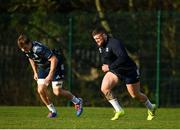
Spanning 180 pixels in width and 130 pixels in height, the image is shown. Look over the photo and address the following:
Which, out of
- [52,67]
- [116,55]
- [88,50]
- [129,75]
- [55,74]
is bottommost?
[88,50]

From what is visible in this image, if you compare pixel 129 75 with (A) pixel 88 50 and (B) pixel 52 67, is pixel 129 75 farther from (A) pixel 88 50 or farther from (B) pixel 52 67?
(A) pixel 88 50

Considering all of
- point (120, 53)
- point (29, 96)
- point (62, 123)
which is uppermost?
point (120, 53)

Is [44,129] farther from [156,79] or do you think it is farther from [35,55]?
[156,79]

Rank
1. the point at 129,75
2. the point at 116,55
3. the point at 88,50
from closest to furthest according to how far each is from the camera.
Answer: the point at 116,55 < the point at 129,75 < the point at 88,50

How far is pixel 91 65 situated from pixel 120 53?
905 cm

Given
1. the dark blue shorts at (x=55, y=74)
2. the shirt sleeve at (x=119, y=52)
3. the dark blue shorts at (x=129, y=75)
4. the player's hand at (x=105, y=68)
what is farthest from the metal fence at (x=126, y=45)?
the shirt sleeve at (x=119, y=52)

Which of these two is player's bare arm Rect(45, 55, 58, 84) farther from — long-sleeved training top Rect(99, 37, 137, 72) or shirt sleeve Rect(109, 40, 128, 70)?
shirt sleeve Rect(109, 40, 128, 70)

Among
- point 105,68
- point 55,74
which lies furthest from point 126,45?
point 105,68

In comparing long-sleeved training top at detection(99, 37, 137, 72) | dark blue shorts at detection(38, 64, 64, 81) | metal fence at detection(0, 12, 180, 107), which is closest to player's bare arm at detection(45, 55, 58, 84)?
dark blue shorts at detection(38, 64, 64, 81)

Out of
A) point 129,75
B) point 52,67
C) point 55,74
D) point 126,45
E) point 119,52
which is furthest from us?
point 126,45

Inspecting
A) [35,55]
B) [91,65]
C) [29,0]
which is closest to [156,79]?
[91,65]

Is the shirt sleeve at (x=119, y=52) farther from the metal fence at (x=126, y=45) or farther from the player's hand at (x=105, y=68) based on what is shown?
the metal fence at (x=126, y=45)

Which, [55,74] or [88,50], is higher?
[55,74]

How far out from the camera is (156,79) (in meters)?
23.9
